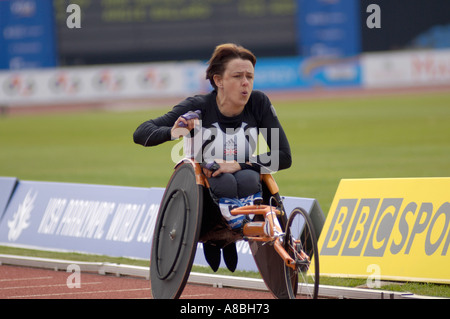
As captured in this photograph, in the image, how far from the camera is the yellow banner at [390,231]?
6.91 metres

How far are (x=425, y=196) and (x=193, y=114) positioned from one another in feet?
7.94

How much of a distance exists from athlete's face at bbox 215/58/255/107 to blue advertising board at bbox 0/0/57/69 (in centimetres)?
3578

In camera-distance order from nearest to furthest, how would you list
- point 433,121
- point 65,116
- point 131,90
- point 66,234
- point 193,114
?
point 193,114
point 66,234
point 433,121
point 65,116
point 131,90

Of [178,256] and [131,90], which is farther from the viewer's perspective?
[131,90]

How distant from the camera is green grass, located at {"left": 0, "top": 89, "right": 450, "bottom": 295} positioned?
1606 centimetres

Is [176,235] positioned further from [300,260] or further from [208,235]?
[300,260]

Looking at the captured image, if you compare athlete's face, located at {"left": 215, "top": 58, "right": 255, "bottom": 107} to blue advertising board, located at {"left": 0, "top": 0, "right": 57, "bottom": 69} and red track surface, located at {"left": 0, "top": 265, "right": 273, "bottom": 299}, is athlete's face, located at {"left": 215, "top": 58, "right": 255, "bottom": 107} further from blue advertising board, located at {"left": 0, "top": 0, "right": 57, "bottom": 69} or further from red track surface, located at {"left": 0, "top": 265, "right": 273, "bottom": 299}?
blue advertising board, located at {"left": 0, "top": 0, "right": 57, "bottom": 69}

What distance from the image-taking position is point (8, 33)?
4178 centimetres

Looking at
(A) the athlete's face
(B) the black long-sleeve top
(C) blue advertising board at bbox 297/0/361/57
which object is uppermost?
(A) the athlete's face

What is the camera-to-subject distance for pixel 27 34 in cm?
4122

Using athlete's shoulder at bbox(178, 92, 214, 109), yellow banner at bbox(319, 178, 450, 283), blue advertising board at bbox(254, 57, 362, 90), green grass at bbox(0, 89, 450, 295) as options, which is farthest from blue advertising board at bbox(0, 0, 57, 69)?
athlete's shoulder at bbox(178, 92, 214, 109)
